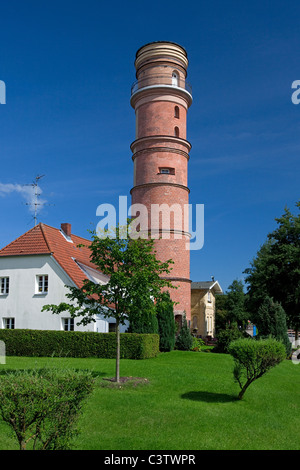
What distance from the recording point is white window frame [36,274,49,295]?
2712cm

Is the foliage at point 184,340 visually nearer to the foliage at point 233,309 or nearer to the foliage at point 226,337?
the foliage at point 226,337

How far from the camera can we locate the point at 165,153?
112 feet

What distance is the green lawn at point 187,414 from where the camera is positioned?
9.54 metres

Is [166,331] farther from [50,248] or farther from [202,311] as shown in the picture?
[202,311]

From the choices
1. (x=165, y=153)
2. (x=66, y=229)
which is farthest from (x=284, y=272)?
(x=66, y=229)

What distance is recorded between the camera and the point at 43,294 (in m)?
26.9

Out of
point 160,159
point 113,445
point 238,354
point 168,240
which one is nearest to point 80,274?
point 168,240

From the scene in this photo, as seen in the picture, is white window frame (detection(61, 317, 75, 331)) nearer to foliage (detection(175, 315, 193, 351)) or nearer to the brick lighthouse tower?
foliage (detection(175, 315, 193, 351))

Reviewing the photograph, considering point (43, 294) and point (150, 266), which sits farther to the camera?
point (43, 294)

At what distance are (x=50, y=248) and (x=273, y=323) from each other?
15.1 m

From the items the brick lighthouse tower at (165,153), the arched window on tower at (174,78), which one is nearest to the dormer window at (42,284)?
the brick lighthouse tower at (165,153)
